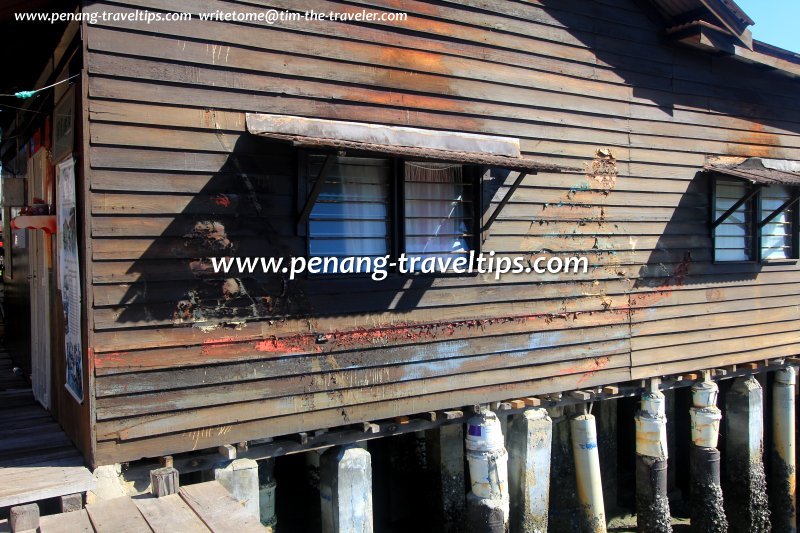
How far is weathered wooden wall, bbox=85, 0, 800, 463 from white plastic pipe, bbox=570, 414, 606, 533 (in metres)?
0.51

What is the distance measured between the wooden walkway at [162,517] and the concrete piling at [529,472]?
3321 millimetres

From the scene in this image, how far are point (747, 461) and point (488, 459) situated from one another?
456cm

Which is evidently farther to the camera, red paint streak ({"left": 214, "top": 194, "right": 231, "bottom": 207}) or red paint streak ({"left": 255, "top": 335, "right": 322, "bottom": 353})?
red paint streak ({"left": 255, "top": 335, "right": 322, "bottom": 353})

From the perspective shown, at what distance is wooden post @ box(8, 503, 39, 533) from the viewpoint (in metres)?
3.81

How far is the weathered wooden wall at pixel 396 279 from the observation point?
5000 millimetres

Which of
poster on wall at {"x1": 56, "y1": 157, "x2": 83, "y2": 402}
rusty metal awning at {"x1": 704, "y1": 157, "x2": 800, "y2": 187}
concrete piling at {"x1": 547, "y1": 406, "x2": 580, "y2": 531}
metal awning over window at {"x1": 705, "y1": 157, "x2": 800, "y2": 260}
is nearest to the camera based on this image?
poster on wall at {"x1": 56, "y1": 157, "x2": 83, "y2": 402}

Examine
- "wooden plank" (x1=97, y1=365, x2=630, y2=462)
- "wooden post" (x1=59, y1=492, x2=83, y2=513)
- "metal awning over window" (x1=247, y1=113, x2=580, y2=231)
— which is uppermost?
"metal awning over window" (x1=247, y1=113, x2=580, y2=231)

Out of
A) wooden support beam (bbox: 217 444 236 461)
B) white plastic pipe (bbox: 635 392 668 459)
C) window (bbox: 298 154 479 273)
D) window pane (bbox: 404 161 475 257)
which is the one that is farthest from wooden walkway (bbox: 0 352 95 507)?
white plastic pipe (bbox: 635 392 668 459)

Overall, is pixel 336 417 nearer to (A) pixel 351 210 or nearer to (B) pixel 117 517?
(A) pixel 351 210

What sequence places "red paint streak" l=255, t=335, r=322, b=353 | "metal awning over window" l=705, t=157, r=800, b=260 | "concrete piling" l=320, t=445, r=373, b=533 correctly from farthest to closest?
1. "metal awning over window" l=705, t=157, r=800, b=260
2. "concrete piling" l=320, t=445, r=373, b=533
3. "red paint streak" l=255, t=335, r=322, b=353

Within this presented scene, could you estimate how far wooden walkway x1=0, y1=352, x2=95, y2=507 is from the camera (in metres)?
4.47

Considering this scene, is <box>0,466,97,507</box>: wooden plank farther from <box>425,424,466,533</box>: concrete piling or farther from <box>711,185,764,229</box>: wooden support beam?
<box>711,185,764,229</box>: wooden support beam

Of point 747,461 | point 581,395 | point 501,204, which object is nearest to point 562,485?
point 581,395

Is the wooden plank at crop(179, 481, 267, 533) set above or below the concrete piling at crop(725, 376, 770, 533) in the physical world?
above
